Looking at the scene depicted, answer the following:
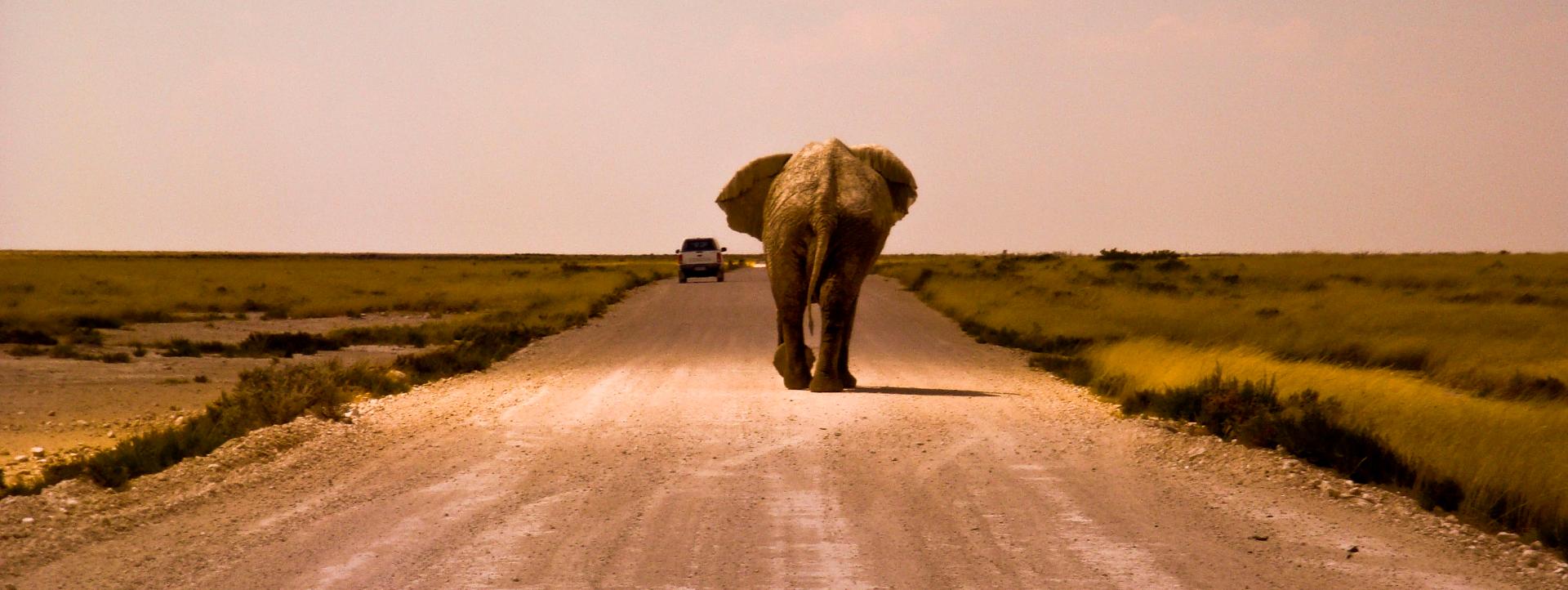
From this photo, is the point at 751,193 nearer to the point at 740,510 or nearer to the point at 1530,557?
the point at 740,510

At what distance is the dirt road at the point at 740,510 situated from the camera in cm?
636

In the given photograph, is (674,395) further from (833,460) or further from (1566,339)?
(1566,339)

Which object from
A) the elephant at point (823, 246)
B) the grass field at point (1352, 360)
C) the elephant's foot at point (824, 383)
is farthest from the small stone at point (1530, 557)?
the elephant's foot at point (824, 383)

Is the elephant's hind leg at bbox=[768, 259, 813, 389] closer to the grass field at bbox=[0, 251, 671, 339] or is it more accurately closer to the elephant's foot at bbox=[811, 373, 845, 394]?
the elephant's foot at bbox=[811, 373, 845, 394]

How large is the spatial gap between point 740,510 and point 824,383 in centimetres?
649

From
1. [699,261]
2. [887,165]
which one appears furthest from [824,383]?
[699,261]

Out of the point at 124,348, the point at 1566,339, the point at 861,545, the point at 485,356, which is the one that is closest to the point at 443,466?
the point at 861,545

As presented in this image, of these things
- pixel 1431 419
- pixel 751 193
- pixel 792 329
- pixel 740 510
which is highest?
pixel 751 193

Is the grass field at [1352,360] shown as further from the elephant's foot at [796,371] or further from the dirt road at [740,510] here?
the elephant's foot at [796,371]

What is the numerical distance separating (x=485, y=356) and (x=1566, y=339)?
61.7ft

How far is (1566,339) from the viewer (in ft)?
74.3

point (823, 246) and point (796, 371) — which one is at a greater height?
point (823, 246)

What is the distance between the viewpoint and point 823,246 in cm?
1388

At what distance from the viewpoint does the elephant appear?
46.0 feet
